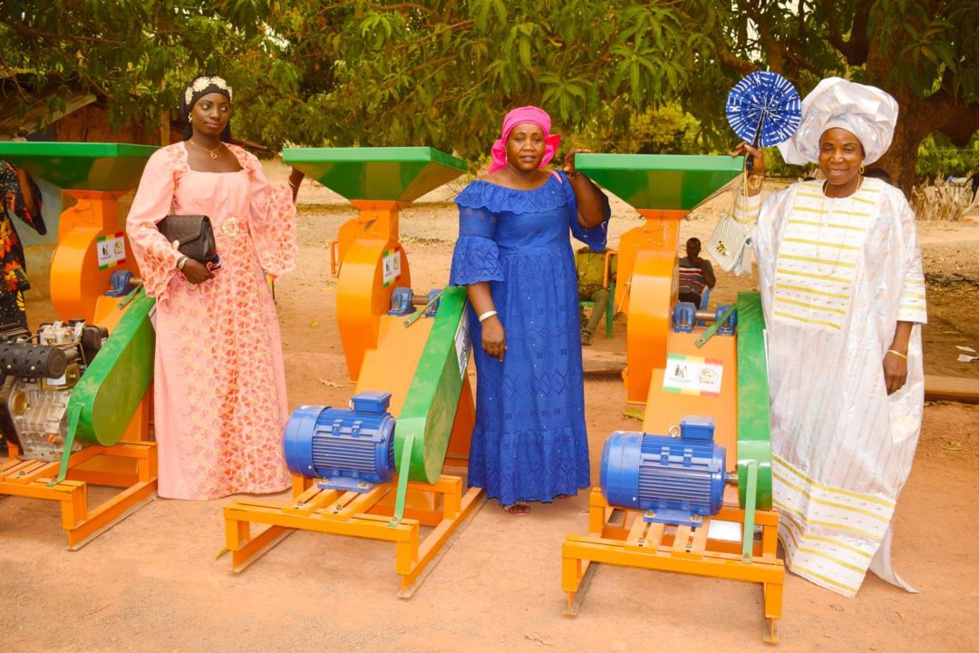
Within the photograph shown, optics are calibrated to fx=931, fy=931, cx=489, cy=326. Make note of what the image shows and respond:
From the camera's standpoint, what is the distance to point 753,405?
11.6 feet

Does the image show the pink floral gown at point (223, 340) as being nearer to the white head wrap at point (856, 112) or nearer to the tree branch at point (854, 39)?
the white head wrap at point (856, 112)

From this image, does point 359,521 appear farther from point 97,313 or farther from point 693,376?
point 97,313

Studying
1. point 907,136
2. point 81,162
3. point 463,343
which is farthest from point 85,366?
point 907,136

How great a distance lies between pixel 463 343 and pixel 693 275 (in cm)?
368

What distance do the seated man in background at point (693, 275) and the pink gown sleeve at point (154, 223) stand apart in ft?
13.1

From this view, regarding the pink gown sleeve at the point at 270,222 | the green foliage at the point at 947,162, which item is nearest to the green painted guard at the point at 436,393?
the pink gown sleeve at the point at 270,222

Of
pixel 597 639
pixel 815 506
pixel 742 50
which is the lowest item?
pixel 597 639

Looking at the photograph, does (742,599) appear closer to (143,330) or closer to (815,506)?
(815,506)

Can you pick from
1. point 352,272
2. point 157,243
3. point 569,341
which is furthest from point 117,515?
point 569,341

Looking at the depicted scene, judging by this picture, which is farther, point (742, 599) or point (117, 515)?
point (117, 515)

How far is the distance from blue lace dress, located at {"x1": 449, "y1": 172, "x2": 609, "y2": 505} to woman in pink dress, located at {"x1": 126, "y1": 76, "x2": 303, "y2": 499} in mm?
1039

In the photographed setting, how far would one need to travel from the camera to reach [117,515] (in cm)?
421

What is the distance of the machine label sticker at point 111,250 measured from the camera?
472 cm

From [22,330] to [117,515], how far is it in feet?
3.53
